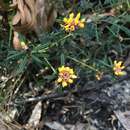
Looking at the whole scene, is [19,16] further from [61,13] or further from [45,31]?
[61,13]

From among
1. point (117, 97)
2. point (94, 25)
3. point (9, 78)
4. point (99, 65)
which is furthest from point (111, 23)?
point (9, 78)

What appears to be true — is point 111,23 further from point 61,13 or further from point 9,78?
point 9,78

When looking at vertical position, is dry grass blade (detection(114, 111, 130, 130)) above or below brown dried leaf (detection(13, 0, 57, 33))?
Answer: below

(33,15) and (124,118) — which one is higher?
(33,15)

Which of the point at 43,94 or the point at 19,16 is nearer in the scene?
the point at 19,16

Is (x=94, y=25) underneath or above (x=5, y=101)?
above

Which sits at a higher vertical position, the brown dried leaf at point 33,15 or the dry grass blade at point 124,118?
the brown dried leaf at point 33,15

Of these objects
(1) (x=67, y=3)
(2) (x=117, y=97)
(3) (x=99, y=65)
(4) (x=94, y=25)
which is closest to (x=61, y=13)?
(1) (x=67, y=3)

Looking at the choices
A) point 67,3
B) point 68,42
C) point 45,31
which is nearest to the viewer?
point 68,42

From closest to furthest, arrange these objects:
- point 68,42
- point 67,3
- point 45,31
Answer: point 68,42 → point 45,31 → point 67,3

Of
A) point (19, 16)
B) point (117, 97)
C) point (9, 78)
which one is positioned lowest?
point (117, 97)
